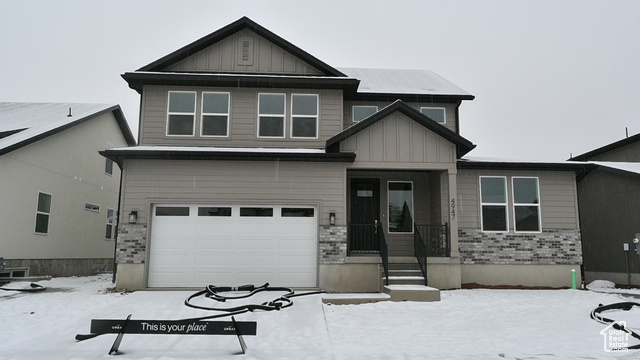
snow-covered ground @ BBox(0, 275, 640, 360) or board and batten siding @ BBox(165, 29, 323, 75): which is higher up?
board and batten siding @ BBox(165, 29, 323, 75)

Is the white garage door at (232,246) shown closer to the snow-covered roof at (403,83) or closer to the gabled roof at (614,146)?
the snow-covered roof at (403,83)

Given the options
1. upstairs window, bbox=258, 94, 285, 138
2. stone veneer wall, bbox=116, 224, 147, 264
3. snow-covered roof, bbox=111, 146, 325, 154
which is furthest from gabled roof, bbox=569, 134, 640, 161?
stone veneer wall, bbox=116, 224, 147, 264

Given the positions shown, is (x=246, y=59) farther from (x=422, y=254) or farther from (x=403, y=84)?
(x=422, y=254)

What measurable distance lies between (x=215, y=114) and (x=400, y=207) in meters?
6.12

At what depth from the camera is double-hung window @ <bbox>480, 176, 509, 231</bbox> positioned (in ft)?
44.1

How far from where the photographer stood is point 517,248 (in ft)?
43.5

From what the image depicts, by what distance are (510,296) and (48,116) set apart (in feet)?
57.1

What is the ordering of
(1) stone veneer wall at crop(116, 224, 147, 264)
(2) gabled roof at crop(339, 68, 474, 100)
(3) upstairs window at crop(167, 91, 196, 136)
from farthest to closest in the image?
(2) gabled roof at crop(339, 68, 474, 100) → (3) upstairs window at crop(167, 91, 196, 136) → (1) stone veneer wall at crop(116, 224, 147, 264)

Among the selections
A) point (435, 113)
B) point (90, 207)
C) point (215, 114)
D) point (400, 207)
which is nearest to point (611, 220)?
point (435, 113)

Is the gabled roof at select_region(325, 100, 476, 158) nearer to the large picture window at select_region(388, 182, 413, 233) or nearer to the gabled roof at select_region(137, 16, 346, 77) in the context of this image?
the gabled roof at select_region(137, 16, 346, 77)

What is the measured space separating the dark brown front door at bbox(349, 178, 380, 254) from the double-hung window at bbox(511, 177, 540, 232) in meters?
3.99

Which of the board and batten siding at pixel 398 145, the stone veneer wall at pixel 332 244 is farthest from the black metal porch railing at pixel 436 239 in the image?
the stone veneer wall at pixel 332 244

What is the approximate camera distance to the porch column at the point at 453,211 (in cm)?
1232

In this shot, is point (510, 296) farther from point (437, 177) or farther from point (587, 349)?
point (587, 349)
